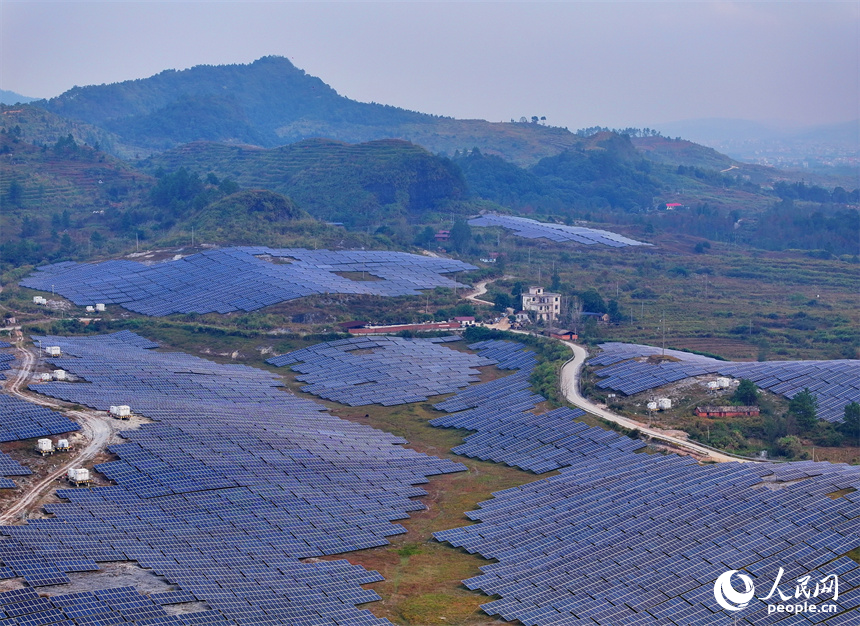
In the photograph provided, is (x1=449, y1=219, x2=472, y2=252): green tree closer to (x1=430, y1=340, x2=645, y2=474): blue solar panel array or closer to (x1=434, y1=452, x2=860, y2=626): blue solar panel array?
(x1=430, y1=340, x2=645, y2=474): blue solar panel array

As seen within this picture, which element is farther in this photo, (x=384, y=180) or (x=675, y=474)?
(x=384, y=180)

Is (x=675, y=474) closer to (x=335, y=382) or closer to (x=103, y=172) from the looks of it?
(x=335, y=382)

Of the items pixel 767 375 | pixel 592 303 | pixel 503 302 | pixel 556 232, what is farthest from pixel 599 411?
pixel 556 232

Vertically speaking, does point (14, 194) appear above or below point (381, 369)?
above

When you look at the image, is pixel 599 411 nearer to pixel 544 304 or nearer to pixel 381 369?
pixel 381 369

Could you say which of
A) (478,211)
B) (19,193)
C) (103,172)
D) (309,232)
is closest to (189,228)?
(309,232)

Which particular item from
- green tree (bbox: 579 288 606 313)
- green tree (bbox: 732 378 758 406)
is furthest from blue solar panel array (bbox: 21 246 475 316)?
green tree (bbox: 732 378 758 406)

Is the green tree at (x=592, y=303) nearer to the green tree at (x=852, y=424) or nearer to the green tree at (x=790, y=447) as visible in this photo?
the green tree at (x=852, y=424)
